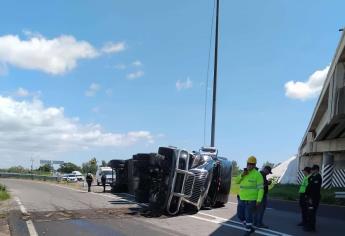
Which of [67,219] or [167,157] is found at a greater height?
[167,157]

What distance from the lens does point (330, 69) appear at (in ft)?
88.6

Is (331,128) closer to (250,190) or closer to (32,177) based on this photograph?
(250,190)

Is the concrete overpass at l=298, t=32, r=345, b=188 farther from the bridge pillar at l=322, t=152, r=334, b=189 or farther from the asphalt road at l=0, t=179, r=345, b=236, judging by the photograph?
the asphalt road at l=0, t=179, r=345, b=236

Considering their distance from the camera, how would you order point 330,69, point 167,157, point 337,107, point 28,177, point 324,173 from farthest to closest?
point 28,177, point 324,173, point 330,69, point 337,107, point 167,157

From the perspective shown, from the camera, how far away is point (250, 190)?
11594mm

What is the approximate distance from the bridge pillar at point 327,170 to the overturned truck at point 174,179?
75.7ft

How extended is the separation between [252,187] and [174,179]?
13.9ft

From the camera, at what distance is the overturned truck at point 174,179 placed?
51.0 ft

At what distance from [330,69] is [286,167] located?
38.6 metres

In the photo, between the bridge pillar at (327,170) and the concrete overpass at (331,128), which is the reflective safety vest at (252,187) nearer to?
the concrete overpass at (331,128)

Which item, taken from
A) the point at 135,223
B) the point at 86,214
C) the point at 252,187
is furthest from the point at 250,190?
the point at 86,214

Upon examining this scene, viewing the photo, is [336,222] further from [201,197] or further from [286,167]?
[286,167]

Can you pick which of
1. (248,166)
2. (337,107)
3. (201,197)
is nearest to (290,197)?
(337,107)

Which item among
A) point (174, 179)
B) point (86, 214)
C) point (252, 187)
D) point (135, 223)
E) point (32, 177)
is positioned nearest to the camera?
point (252, 187)
